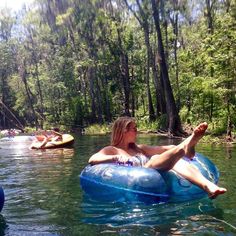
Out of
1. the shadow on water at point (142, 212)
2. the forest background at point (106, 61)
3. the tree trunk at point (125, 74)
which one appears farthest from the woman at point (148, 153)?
the tree trunk at point (125, 74)

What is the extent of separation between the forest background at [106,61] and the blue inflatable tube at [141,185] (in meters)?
13.0

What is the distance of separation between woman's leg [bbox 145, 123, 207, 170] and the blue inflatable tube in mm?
107

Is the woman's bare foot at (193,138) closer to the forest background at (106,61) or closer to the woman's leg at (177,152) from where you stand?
the woman's leg at (177,152)

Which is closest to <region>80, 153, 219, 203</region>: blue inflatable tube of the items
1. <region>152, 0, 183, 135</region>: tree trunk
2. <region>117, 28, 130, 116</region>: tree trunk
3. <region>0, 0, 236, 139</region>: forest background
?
<region>0, 0, 236, 139</region>: forest background

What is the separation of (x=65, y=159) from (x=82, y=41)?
24.2 metres

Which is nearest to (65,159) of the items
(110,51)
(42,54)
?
(110,51)

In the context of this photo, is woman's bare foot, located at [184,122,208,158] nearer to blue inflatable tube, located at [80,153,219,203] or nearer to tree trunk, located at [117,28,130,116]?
blue inflatable tube, located at [80,153,219,203]

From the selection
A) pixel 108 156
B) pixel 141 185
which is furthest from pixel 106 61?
pixel 141 185

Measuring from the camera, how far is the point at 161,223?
4.43 m

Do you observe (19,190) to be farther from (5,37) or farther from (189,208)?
(5,37)

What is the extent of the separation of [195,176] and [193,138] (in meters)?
0.43

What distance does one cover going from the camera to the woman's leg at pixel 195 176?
457cm

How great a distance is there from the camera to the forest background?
24.9 m

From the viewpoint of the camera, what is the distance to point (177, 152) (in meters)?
4.84
